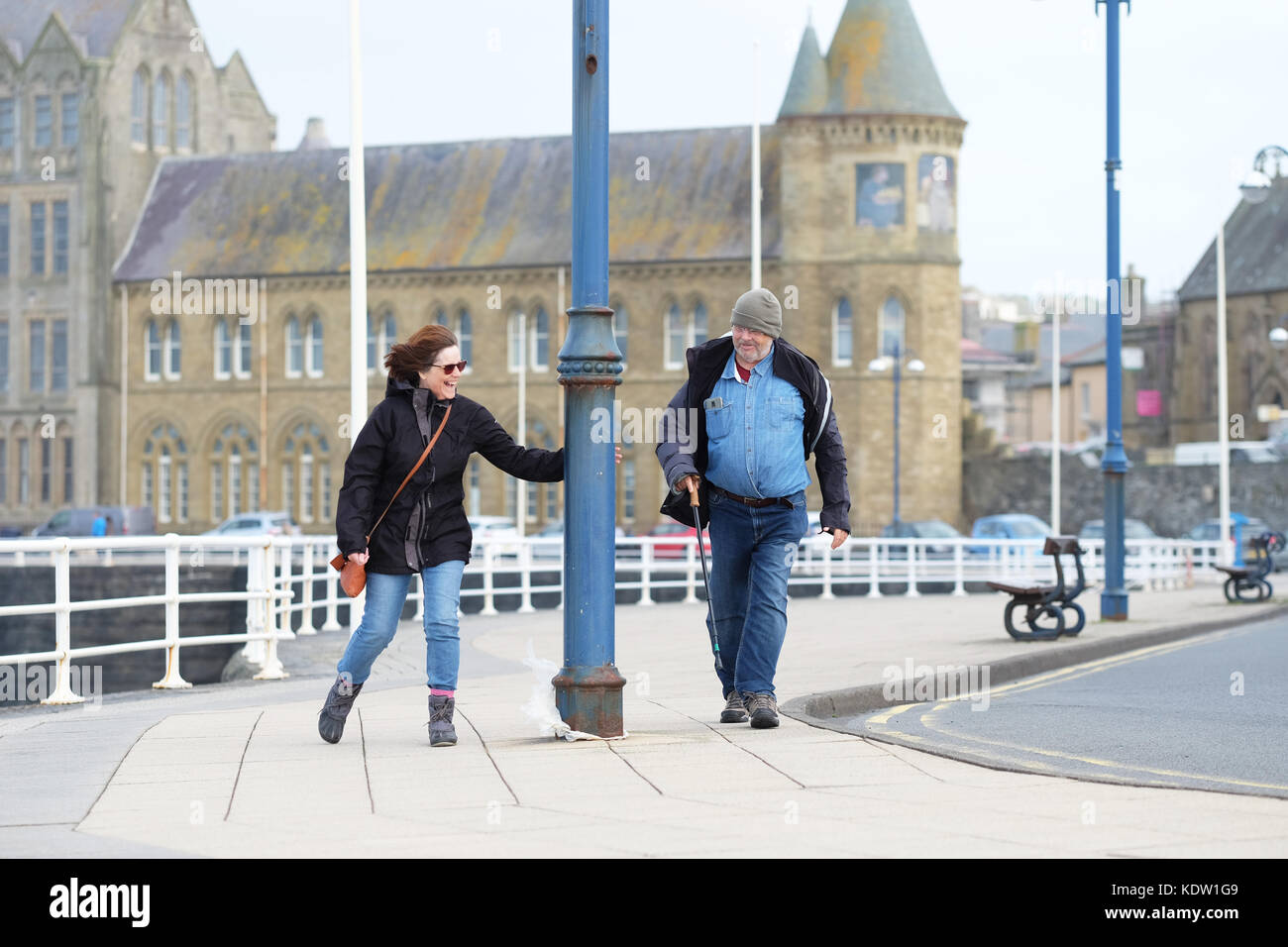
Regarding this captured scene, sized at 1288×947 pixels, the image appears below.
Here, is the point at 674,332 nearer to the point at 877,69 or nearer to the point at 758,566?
the point at 877,69

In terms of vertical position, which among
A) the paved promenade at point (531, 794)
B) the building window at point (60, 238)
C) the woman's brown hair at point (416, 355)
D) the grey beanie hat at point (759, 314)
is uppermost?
the building window at point (60, 238)

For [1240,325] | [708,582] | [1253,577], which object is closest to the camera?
[708,582]

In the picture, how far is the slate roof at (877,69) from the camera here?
202ft

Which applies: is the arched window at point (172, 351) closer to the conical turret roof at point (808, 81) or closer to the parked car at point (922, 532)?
the conical turret roof at point (808, 81)

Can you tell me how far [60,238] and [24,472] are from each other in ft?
29.1

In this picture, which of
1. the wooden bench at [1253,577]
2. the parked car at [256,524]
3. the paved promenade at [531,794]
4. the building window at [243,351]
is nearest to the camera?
the paved promenade at [531,794]

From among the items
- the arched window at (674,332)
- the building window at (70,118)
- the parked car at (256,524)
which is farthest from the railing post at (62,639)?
the building window at (70,118)

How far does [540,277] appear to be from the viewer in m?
66.4

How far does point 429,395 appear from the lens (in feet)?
29.5

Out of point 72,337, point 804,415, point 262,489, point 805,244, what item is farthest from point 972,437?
point 804,415

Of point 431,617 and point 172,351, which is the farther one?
point 172,351

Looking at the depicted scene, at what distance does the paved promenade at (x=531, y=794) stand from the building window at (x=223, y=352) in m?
60.2

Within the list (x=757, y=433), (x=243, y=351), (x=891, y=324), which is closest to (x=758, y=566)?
(x=757, y=433)
